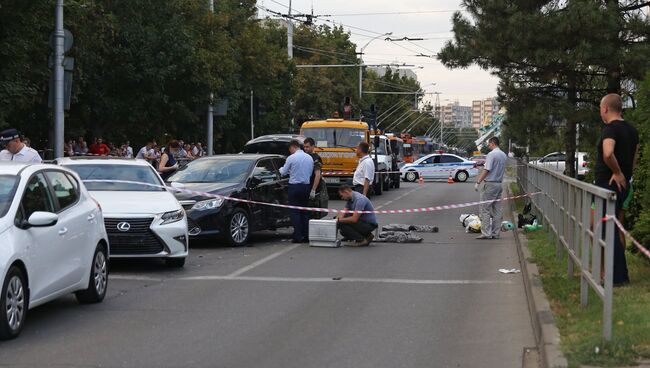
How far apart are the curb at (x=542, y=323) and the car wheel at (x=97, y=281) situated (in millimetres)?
4484

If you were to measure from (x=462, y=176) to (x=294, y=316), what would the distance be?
44230 millimetres

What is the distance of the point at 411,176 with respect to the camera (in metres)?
53.5

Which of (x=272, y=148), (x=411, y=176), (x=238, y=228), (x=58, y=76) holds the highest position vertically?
(x=58, y=76)

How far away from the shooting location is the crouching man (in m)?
16.0

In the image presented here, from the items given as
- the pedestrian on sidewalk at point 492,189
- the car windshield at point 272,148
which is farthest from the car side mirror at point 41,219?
the car windshield at point 272,148

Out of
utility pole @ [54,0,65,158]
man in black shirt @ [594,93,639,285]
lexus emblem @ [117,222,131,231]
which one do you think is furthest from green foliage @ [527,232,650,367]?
utility pole @ [54,0,65,158]

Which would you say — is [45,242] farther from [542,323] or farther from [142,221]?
[542,323]

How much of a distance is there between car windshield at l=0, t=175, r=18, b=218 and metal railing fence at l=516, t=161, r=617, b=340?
16.4 feet

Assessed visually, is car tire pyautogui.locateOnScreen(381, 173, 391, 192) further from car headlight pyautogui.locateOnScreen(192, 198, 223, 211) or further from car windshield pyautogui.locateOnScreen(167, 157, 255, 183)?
car headlight pyautogui.locateOnScreen(192, 198, 223, 211)

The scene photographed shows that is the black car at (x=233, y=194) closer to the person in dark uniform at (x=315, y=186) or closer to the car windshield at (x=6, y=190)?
the person in dark uniform at (x=315, y=186)

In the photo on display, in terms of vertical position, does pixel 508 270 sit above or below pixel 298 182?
below

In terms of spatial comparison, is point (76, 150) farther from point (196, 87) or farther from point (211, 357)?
point (211, 357)

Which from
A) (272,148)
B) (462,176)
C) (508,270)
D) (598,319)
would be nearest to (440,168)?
(462,176)

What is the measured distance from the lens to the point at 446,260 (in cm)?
1456
